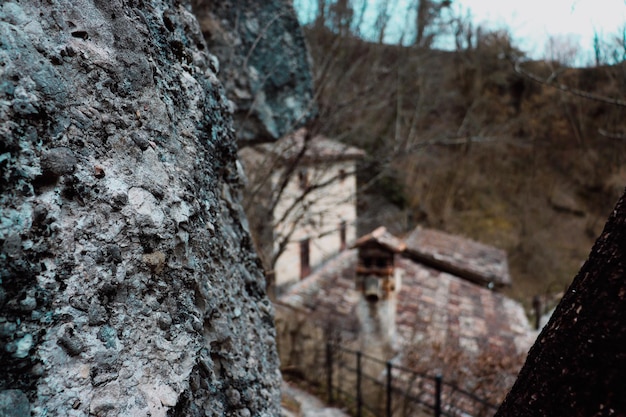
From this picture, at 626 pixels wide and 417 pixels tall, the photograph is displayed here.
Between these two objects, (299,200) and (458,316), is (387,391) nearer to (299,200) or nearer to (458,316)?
(299,200)

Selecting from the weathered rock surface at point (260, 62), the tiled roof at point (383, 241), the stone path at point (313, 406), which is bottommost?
the stone path at point (313, 406)

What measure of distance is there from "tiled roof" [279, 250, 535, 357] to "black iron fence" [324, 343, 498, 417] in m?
0.77

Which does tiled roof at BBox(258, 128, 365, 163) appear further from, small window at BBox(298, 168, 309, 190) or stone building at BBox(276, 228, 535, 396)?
stone building at BBox(276, 228, 535, 396)

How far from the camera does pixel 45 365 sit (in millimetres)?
882

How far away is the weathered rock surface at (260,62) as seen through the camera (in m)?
3.46

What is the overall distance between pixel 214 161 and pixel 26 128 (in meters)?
0.71

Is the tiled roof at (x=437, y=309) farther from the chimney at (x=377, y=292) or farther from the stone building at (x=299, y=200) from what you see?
the stone building at (x=299, y=200)

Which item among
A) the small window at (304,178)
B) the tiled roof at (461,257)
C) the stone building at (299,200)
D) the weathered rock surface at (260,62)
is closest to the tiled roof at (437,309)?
the tiled roof at (461,257)

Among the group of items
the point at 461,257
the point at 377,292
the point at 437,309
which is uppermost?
the point at 377,292

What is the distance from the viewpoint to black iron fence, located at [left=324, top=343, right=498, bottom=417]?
Answer: 5.03 meters

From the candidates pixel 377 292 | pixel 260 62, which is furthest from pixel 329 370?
pixel 260 62

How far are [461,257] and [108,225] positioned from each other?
12042 millimetres

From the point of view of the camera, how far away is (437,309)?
27.7ft

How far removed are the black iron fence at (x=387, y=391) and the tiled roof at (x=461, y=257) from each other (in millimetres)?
5554
